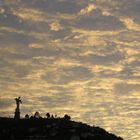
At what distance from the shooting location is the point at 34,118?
647 ft

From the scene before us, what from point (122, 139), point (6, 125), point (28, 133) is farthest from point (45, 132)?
point (122, 139)

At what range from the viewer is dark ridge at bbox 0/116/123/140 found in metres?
177

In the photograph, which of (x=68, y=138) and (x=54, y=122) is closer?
(x=68, y=138)

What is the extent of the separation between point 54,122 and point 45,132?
823 cm

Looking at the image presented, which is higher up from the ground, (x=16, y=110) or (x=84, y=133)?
(x=16, y=110)

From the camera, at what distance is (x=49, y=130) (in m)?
182

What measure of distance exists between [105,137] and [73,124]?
1492 centimetres

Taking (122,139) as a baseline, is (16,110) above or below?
above

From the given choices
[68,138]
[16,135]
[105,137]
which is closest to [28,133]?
[16,135]

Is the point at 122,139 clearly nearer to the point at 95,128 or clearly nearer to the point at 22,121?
the point at 95,128

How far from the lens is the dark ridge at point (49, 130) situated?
177250mm

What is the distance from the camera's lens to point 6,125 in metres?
191

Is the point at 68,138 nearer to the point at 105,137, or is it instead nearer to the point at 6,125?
the point at 105,137

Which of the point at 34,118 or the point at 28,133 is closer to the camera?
the point at 28,133
